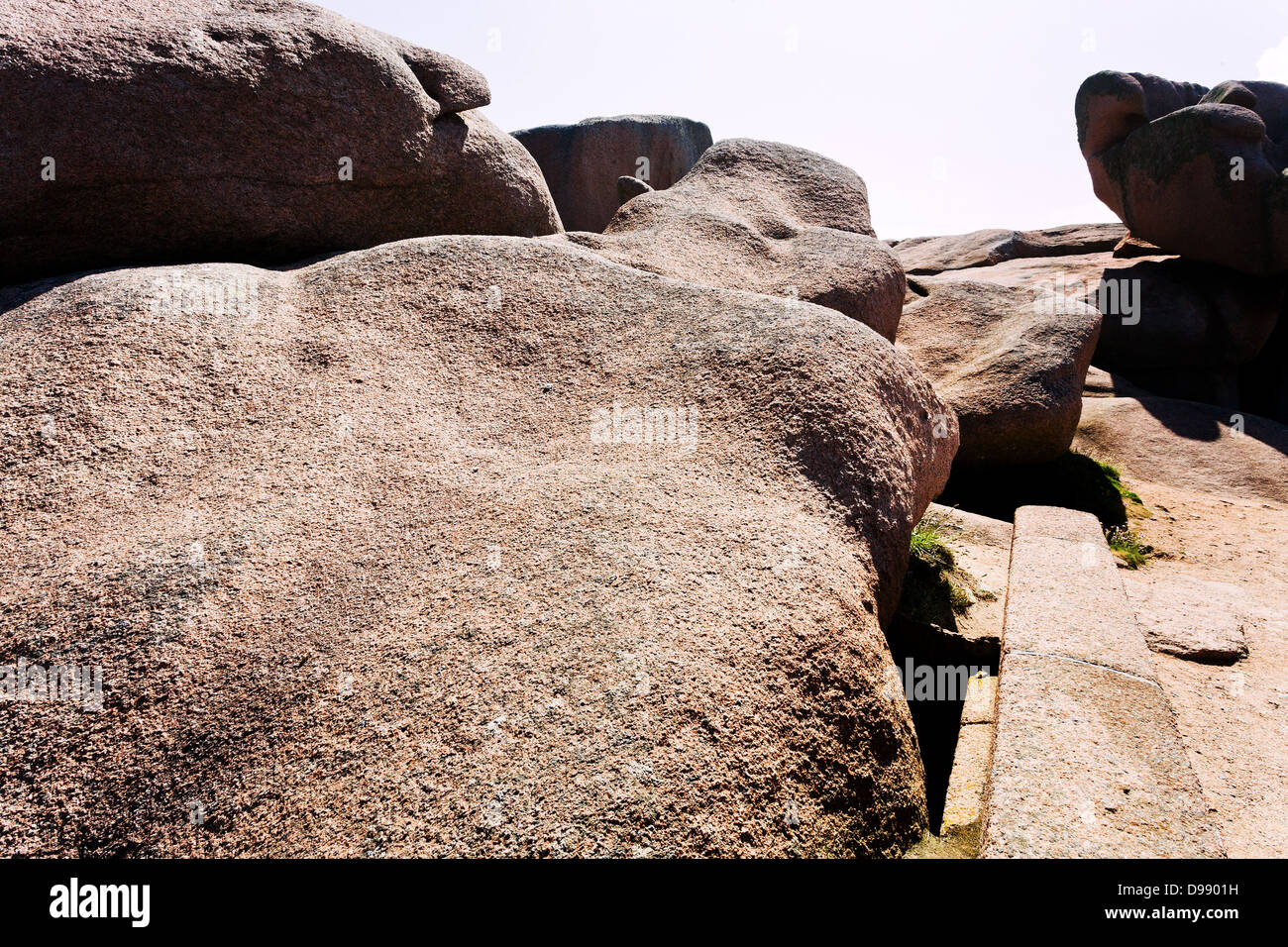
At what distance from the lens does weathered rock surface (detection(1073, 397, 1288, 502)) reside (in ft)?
30.8

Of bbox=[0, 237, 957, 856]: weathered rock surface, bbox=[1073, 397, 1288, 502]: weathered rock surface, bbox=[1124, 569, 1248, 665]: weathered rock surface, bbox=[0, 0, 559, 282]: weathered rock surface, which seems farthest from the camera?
bbox=[1073, 397, 1288, 502]: weathered rock surface

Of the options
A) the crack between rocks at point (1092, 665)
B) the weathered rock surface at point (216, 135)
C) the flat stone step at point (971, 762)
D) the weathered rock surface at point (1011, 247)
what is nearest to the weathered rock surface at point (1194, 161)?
the weathered rock surface at point (1011, 247)

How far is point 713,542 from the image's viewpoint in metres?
2.63

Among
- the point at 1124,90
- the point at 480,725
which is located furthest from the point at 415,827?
the point at 1124,90

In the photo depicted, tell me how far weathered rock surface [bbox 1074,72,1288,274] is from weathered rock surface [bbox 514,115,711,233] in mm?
7511

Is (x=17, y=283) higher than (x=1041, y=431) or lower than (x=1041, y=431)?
higher

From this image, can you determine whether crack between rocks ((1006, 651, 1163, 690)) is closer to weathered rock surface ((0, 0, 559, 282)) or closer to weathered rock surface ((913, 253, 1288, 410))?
weathered rock surface ((0, 0, 559, 282))

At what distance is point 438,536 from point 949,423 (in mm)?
2835

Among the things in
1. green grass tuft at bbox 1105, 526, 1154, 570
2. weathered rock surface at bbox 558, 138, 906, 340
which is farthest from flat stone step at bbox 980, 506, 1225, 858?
green grass tuft at bbox 1105, 526, 1154, 570

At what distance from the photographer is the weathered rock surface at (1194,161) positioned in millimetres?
11727

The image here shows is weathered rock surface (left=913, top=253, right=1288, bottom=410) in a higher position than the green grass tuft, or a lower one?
higher

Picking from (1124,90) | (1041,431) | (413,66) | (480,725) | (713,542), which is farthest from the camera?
(1124,90)

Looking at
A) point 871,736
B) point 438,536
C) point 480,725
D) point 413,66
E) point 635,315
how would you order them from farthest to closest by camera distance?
1. point 413,66
2. point 635,315
3. point 438,536
4. point 871,736
5. point 480,725
